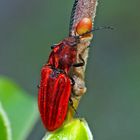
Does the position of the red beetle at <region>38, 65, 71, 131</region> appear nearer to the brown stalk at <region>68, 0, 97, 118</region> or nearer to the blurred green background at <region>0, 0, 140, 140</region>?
the brown stalk at <region>68, 0, 97, 118</region>

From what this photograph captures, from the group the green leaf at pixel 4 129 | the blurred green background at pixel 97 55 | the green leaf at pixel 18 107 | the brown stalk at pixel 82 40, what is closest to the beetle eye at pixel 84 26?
the brown stalk at pixel 82 40

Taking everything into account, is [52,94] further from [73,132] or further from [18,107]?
[73,132]

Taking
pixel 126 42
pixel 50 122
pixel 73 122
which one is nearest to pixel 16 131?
pixel 50 122

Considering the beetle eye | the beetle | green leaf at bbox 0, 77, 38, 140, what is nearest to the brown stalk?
the beetle eye

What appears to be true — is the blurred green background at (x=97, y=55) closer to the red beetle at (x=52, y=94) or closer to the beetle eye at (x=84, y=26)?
the red beetle at (x=52, y=94)

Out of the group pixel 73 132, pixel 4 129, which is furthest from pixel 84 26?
pixel 4 129
